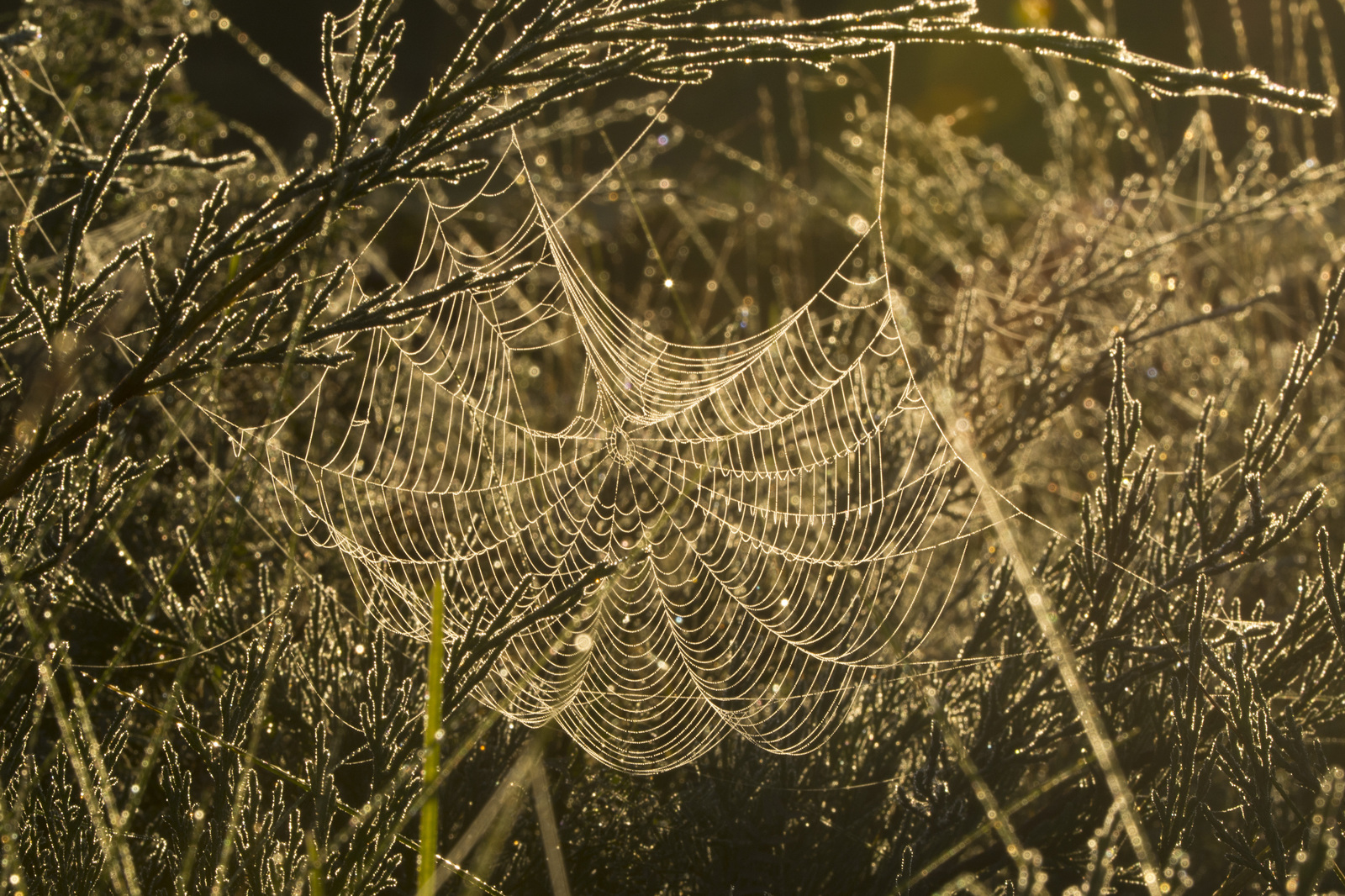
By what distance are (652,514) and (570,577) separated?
430 millimetres

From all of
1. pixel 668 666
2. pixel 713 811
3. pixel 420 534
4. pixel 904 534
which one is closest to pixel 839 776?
pixel 713 811

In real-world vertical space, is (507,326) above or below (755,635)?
above

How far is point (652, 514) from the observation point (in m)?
3.23

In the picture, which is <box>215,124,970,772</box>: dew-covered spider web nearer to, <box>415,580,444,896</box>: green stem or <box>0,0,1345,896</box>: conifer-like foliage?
<box>0,0,1345,896</box>: conifer-like foliage

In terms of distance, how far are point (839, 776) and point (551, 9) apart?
6.04 ft

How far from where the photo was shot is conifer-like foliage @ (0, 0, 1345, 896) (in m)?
1.10

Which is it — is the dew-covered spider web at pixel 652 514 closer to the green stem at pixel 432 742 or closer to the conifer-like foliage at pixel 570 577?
the conifer-like foliage at pixel 570 577

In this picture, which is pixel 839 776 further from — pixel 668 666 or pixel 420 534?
pixel 420 534

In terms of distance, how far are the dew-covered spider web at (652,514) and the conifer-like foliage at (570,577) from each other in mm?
66

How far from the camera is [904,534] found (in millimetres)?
3170

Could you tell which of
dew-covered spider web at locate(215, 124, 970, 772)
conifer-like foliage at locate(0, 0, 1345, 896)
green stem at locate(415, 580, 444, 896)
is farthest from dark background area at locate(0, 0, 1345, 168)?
green stem at locate(415, 580, 444, 896)

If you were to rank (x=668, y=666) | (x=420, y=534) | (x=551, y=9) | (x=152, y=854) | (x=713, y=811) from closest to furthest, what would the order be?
(x=551, y=9) → (x=152, y=854) → (x=713, y=811) → (x=668, y=666) → (x=420, y=534)

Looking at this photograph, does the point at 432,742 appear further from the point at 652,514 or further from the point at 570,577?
the point at 652,514

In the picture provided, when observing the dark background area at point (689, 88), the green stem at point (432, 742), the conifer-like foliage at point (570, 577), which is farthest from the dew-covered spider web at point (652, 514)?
the dark background area at point (689, 88)
